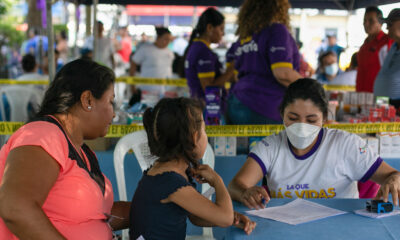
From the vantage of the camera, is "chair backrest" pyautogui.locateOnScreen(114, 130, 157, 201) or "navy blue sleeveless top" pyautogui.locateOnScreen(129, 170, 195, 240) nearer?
"navy blue sleeveless top" pyautogui.locateOnScreen(129, 170, 195, 240)

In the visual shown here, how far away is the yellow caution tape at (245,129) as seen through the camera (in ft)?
11.4

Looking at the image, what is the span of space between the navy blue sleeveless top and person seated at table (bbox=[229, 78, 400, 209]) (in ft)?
2.00

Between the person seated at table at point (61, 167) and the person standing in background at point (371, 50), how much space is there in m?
4.03

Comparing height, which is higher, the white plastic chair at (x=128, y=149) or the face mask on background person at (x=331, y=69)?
the face mask on background person at (x=331, y=69)

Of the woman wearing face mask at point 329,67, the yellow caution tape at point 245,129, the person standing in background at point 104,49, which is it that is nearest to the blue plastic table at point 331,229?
the yellow caution tape at point 245,129

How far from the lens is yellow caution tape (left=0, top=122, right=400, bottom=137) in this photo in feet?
11.4

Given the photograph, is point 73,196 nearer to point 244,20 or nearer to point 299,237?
point 299,237

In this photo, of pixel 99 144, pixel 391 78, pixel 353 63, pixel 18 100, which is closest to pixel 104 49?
pixel 18 100

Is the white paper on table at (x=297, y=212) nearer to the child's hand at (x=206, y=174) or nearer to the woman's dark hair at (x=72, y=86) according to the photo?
the child's hand at (x=206, y=174)

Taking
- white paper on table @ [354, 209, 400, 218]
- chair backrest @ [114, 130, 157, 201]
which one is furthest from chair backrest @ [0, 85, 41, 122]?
white paper on table @ [354, 209, 400, 218]

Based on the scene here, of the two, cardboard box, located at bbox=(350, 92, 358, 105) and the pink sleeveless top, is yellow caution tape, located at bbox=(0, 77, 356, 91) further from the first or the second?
the pink sleeveless top

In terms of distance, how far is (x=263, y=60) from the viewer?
343cm

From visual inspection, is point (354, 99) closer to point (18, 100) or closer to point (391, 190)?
point (391, 190)

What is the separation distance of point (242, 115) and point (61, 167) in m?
2.19
